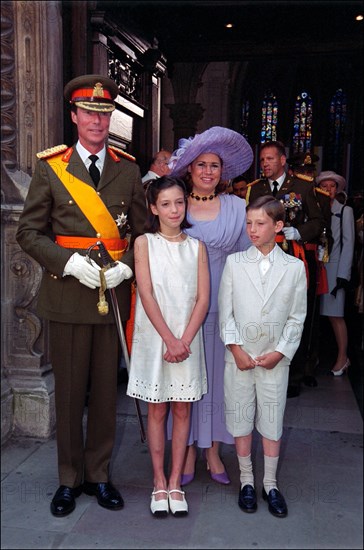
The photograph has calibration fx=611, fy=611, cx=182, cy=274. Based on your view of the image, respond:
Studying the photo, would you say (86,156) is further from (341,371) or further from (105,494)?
(341,371)

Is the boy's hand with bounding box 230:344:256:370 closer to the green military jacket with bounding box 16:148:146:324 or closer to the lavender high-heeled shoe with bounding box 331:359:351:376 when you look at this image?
the green military jacket with bounding box 16:148:146:324

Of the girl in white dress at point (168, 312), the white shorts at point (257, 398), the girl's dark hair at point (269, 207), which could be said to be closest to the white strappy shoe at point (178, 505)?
the girl in white dress at point (168, 312)

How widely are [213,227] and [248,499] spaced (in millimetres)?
1290

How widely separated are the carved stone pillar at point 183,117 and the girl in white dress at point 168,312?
923 centimetres

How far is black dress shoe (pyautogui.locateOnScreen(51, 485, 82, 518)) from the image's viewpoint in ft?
9.07

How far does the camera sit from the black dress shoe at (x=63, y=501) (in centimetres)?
277

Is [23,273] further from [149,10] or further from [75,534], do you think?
[149,10]

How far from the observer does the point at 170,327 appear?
274cm

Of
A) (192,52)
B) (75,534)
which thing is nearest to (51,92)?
(75,534)

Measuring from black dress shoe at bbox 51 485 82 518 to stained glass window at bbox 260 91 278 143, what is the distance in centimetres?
1881

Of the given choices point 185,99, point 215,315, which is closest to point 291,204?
point 215,315

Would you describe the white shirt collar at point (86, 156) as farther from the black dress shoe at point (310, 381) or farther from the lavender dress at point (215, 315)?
the black dress shoe at point (310, 381)

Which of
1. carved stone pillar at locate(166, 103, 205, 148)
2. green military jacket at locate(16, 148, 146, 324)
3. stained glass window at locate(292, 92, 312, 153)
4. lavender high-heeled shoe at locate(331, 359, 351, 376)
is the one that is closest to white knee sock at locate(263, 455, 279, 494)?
green military jacket at locate(16, 148, 146, 324)

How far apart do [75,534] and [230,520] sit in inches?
27.0
